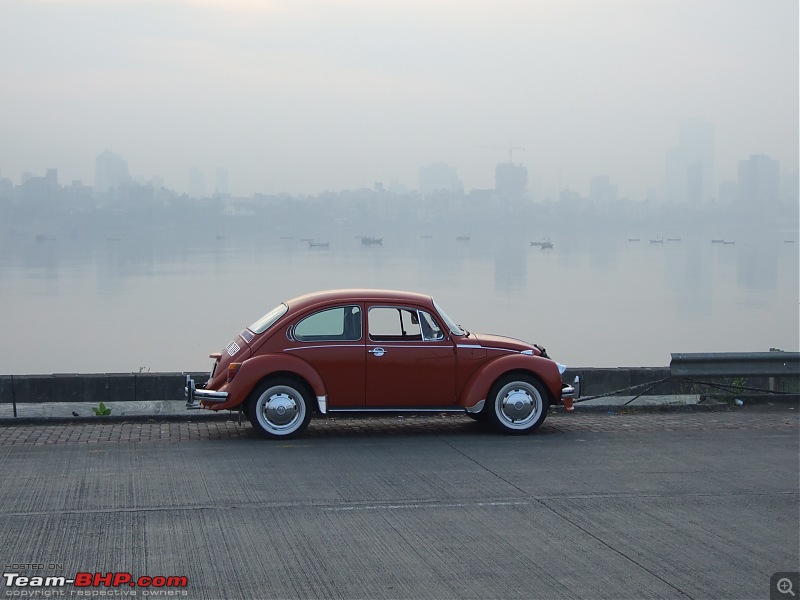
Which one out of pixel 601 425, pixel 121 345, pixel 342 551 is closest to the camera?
pixel 342 551

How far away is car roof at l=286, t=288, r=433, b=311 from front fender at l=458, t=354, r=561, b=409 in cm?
103

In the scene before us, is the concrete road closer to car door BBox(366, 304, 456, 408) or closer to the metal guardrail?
car door BBox(366, 304, 456, 408)

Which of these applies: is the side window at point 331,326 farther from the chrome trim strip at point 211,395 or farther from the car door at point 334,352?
the chrome trim strip at point 211,395

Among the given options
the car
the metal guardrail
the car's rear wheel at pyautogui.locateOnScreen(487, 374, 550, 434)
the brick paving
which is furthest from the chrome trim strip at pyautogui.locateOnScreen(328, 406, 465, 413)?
the metal guardrail

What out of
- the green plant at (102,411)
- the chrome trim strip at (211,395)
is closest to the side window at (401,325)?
the chrome trim strip at (211,395)

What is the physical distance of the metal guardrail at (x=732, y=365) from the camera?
14.1 meters

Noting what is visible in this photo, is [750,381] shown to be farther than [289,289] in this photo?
No

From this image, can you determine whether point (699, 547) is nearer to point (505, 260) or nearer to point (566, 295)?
point (566, 295)

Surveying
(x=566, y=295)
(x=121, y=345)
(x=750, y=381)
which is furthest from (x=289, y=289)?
(x=750, y=381)

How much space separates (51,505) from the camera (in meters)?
7.96

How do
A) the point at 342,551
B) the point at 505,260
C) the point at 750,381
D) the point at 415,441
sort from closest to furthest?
the point at 342,551 → the point at 415,441 → the point at 750,381 → the point at 505,260

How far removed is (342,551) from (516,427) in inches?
195

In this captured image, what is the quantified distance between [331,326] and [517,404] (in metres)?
2.27

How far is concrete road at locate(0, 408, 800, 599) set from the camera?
6.25m
